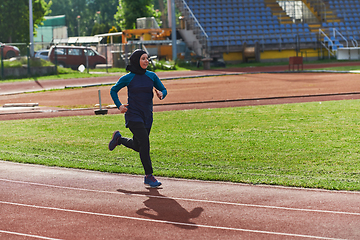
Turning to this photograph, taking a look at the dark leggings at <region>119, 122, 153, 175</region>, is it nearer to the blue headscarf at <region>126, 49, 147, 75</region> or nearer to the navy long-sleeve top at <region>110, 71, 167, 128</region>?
the navy long-sleeve top at <region>110, 71, 167, 128</region>

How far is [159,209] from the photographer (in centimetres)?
642

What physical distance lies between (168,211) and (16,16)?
58.1m

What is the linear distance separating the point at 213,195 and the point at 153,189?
102 cm

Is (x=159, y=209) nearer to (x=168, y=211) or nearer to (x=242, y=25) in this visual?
(x=168, y=211)

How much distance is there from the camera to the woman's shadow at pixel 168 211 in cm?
585

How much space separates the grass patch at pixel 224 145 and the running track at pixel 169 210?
66cm

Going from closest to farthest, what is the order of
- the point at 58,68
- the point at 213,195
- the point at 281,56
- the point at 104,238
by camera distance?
the point at 104,238, the point at 213,195, the point at 58,68, the point at 281,56

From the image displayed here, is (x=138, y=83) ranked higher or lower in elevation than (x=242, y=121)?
higher

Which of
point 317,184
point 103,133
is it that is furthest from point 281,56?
point 317,184

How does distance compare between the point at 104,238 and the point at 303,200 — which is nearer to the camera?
the point at 104,238

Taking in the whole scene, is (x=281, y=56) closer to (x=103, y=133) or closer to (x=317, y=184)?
(x=103, y=133)

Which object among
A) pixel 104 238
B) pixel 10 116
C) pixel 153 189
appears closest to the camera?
pixel 104 238

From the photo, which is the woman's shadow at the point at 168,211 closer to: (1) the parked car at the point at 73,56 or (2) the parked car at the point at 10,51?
(1) the parked car at the point at 73,56

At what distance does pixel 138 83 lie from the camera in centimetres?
748
